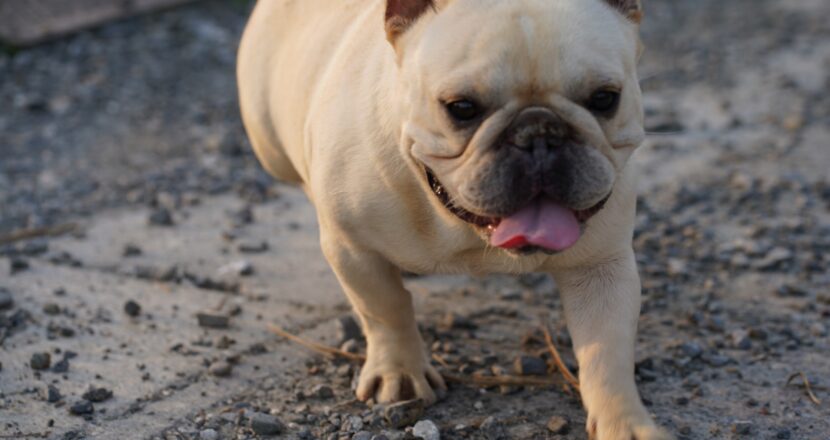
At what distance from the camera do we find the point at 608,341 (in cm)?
263

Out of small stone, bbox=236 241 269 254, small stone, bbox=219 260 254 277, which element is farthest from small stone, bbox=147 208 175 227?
small stone, bbox=219 260 254 277

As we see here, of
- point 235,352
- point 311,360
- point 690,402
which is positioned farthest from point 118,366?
point 690,402

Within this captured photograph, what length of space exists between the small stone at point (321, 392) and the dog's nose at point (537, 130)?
40.7 inches

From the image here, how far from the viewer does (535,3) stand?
245 centimetres

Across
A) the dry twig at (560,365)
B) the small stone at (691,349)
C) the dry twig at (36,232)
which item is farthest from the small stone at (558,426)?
the dry twig at (36,232)

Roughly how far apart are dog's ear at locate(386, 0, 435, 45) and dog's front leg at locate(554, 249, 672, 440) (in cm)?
74

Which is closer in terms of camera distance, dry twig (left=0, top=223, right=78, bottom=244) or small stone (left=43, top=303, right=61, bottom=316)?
small stone (left=43, top=303, right=61, bottom=316)

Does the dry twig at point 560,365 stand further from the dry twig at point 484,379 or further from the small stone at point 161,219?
the small stone at point 161,219

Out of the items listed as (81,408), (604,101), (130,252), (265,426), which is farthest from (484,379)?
(130,252)

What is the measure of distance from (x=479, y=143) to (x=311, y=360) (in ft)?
3.84

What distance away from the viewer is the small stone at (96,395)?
2.96 metres

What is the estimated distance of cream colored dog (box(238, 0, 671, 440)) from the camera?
237 centimetres

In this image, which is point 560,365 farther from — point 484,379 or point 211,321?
point 211,321

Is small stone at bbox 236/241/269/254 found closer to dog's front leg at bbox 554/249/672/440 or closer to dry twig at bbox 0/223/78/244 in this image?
dry twig at bbox 0/223/78/244
